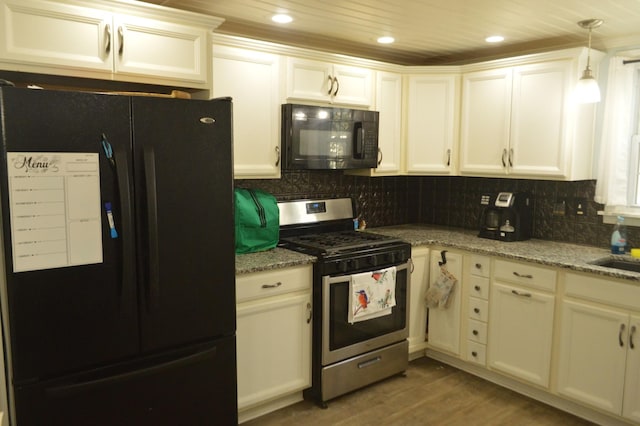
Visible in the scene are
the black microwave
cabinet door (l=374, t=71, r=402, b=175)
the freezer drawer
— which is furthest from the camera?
cabinet door (l=374, t=71, r=402, b=175)

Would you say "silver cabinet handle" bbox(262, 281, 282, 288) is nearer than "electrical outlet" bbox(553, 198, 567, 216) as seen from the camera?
Yes

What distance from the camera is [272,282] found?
8.99 feet

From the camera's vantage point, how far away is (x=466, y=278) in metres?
3.33

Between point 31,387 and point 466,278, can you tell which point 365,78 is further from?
point 31,387

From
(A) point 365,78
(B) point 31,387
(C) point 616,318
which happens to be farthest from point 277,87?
(C) point 616,318

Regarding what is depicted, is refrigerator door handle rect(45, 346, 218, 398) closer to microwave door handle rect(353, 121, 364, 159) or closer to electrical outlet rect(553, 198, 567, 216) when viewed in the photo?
microwave door handle rect(353, 121, 364, 159)

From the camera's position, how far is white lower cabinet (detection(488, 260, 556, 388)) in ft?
9.61

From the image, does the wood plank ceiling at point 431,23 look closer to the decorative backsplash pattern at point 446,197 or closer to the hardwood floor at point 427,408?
the decorative backsplash pattern at point 446,197

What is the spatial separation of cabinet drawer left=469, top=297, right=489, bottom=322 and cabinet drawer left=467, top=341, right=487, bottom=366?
180 millimetres

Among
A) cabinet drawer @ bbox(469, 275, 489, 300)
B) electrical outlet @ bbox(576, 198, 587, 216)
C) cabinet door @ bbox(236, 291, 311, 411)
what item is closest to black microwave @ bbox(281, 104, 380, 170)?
cabinet door @ bbox(236, 291, 311, 411)

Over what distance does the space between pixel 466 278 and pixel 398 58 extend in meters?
1.82

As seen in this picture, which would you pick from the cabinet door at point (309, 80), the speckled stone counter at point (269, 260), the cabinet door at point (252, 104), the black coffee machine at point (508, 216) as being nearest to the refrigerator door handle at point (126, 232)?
the speckled stone counter at point (269, 260)

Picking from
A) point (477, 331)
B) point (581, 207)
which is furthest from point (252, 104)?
point (581, 207)

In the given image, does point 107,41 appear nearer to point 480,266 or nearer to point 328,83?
point 328,83
